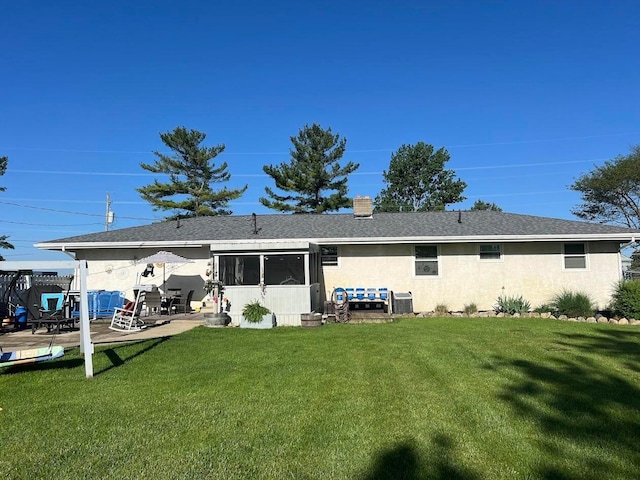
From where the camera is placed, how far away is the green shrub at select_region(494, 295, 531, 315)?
581 inches

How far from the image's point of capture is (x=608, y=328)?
12.1 m

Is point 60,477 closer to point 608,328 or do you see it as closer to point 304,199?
point 608,328

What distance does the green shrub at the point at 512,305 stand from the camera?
14.8m

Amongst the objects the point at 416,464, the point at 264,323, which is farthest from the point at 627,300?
the point at 416,464

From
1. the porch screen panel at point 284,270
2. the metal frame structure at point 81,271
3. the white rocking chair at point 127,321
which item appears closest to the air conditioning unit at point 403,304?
the porch screen panel at point 284,270

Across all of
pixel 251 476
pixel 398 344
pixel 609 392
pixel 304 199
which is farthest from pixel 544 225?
pixel 304 199

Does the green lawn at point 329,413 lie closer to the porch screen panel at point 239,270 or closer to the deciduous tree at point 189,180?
the porch screen panel at point 239,270

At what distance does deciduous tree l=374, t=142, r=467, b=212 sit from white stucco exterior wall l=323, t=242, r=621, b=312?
26.6 metres

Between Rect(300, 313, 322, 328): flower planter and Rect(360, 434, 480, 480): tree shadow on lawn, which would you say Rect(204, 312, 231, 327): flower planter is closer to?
Result: Rect(300, 313, 322, 328): flower planter

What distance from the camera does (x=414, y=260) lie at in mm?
15672

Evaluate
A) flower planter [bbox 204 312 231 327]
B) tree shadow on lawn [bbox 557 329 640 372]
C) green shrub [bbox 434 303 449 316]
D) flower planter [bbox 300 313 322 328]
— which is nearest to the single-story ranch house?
green shrub [bbox 434 303 449 316]

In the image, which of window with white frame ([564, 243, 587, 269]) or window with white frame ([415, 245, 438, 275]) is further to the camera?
window with white frame ([415, 245, 438, 275])

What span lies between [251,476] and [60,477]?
5.13ft

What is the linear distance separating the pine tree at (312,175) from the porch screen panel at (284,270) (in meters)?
20.3
